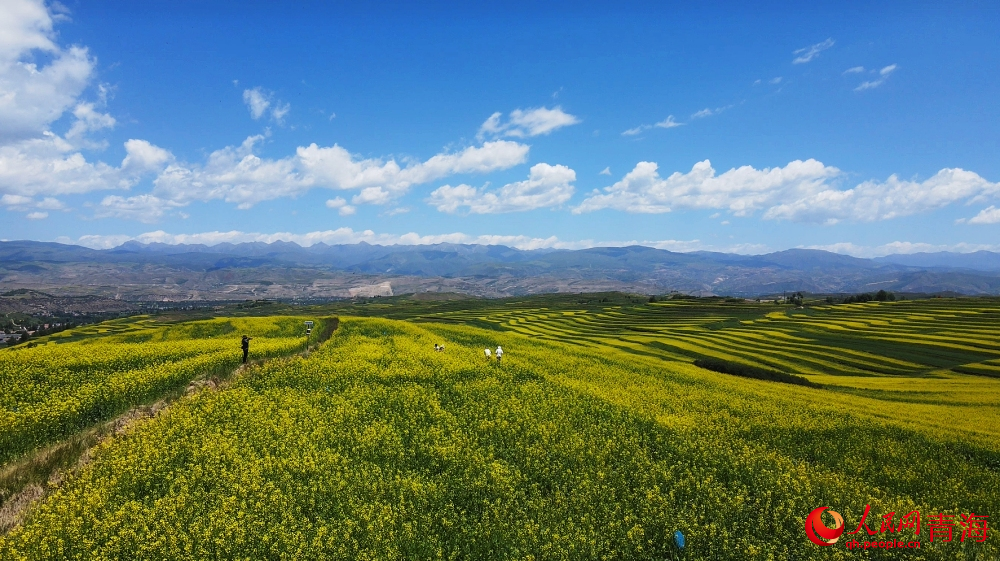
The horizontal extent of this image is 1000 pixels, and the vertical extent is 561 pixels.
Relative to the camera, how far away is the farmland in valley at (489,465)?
12320 mm

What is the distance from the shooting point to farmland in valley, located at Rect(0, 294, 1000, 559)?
1232 cm

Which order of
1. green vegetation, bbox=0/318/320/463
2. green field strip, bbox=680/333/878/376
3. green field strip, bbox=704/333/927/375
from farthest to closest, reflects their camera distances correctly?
green field strip, bbox=704/333/927/375
green field strip, bbox=680/333/878/376
green vegetation, bbox=0/318/320/463

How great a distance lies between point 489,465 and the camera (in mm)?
16250

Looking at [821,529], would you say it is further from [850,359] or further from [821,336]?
[821,336]

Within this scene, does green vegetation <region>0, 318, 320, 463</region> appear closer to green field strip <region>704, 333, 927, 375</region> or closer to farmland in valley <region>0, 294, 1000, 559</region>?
farmland in valley <region>0, 294, 1000, 559</region>

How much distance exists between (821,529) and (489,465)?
10.8 meters

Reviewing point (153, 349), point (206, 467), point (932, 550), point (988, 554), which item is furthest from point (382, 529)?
point (153, 349)

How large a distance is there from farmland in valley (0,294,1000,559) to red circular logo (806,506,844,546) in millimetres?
258

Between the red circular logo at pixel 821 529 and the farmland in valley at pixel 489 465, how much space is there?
0.85 ft

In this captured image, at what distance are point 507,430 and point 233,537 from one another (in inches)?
425

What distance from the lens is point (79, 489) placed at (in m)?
13.3

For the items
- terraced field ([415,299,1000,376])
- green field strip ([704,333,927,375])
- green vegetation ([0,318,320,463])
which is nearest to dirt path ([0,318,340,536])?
green vegetation ([0,318,320,463])

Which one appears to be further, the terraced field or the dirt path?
the terraced field

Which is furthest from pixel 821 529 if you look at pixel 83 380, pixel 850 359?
pixel 850 359
